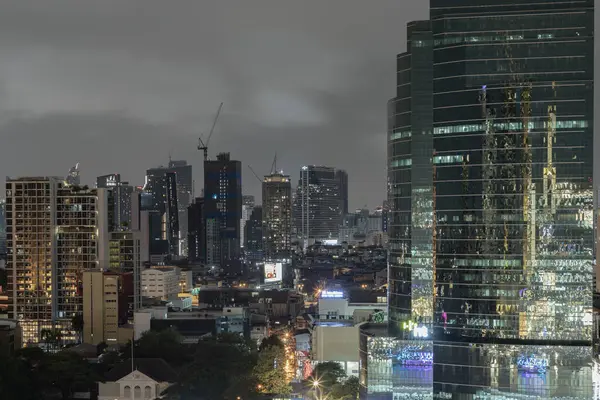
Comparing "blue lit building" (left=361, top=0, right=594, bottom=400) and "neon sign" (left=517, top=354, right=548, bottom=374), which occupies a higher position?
→ "blue lit building" (left=361, top=0, right=594, bottom=400)

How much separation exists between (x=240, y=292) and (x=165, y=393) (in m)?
88.3

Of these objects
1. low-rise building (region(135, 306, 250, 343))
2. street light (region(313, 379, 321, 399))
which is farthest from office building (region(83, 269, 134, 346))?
street light (region(313, 379, 321, 399))

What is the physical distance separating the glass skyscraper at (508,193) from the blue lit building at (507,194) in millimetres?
67

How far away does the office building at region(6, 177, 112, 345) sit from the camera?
112m

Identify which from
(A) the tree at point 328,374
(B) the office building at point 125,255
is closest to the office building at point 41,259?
(B) the office building at point 125,255

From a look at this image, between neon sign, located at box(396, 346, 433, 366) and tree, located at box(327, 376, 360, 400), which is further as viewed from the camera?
tree, located at box(327, 376, 360, 400)

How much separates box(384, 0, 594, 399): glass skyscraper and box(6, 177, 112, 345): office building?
202ft

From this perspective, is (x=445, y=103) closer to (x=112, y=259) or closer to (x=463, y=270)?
(x=463, y=270)

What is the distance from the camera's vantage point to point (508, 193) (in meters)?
61.0

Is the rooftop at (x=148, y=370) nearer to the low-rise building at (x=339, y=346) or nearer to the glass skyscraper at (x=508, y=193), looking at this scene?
the low-rise building at (x=339, y=346)

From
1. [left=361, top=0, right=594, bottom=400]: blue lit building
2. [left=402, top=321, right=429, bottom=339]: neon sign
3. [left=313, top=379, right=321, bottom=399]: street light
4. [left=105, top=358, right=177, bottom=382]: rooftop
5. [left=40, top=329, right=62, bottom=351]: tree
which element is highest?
[left=361, top=0, right=594, bottom=400]: blue lit building

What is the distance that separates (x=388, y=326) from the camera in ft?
221

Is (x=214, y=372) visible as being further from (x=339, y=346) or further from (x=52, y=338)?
(x=52, y=338)

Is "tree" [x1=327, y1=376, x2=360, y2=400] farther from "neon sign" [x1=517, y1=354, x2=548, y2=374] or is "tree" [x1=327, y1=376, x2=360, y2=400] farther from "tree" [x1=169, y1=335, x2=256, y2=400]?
"neon sign" [x1=517, y1=354, x2=548, y2=374]
